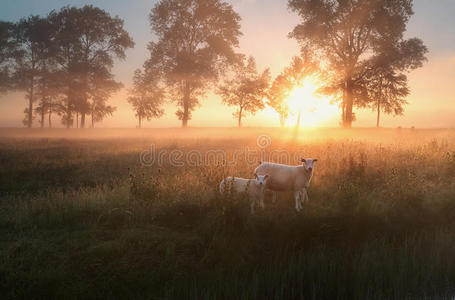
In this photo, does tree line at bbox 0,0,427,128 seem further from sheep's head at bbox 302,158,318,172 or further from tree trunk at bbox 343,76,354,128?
sheep's head at bbox 302,158,318,172

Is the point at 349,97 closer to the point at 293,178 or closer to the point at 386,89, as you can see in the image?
the point at 386,89

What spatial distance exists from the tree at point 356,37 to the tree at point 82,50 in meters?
20.2

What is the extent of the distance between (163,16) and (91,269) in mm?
31652

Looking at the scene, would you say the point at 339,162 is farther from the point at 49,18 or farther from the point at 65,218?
the point at 49,18

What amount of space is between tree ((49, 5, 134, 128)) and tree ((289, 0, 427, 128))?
20.2m

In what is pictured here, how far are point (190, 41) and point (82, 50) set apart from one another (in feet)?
39.4

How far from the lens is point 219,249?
651 centimetres

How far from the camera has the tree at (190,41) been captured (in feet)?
108

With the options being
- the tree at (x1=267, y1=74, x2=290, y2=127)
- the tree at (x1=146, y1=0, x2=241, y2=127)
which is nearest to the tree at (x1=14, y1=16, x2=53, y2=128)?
the tree at (x1=146, y1=0, x2=241, y2=127)

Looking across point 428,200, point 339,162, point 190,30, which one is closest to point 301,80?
point 190,30

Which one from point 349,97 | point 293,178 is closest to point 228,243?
point 293,178

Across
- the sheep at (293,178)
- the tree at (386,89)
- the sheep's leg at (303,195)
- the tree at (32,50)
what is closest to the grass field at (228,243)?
the sheep's leg at (303,195)

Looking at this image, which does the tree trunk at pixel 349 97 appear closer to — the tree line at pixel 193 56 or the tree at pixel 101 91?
the tree line at pixel 193 56

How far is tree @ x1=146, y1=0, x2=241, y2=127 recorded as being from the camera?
1292 inches
